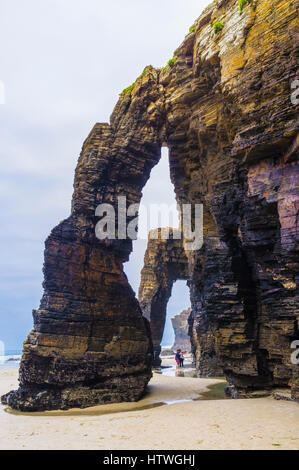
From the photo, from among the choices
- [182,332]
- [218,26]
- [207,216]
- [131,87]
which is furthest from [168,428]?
[182,332]

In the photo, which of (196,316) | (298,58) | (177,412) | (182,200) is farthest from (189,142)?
(196,316)

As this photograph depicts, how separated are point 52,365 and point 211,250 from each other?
440 inches

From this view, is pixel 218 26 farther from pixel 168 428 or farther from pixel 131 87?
pixel 168 428

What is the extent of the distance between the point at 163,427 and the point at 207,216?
13.5m

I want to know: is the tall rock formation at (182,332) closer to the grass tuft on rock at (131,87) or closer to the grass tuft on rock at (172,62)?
the grass tuft on rock at (131,87)

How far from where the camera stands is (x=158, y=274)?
4772 centimetres

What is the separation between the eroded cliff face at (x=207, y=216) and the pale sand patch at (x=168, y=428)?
7.24 ft

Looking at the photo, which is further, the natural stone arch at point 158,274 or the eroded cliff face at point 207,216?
the natural stone arch at point 158,274

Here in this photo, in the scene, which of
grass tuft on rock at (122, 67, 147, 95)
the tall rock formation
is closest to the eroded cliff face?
grass tuft on rock at (122, 67, 147, 95)

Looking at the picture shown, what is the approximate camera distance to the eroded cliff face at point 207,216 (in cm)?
1423

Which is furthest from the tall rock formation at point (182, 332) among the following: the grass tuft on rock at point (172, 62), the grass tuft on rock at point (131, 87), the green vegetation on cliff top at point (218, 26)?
the green vegetation on cliff top at point (218, 26)

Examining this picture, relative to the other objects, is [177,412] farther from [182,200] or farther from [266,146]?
[182,200]

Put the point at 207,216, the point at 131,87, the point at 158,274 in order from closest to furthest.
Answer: the point at 207,216
the point at 131,87
the point at 158,274

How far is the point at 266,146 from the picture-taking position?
14086 millimetres
